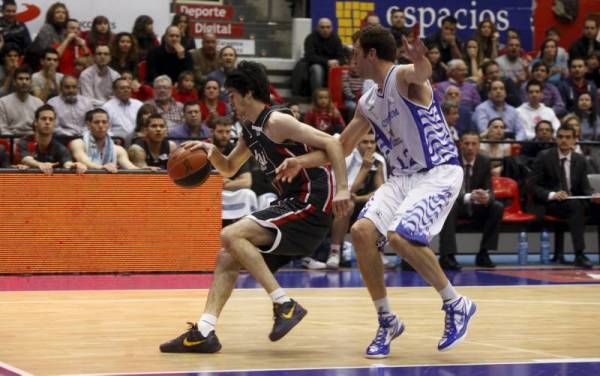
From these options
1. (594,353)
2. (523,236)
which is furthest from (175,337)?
(523,236)

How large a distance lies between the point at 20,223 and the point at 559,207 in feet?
19.1

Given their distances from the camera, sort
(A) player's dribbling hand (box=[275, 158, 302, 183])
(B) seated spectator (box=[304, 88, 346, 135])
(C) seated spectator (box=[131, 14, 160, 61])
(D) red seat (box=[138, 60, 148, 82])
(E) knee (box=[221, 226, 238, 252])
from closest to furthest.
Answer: (A) player's dribbling hand (box=[275, 158, 302, 183]) → (E) knee (box=[221, 226, 238, 252]) → (B) seated spectator (box=[304, 88, 346, 135]) → (D) red seat (box=[138, 60, 148, 82]) → (C) seated spectator (box=[131, 14, 160, 61])

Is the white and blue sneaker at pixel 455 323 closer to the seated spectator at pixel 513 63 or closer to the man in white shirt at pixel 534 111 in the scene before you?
the man in white shirt at pixel 534 111

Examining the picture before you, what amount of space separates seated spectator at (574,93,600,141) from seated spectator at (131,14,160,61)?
18.1ft

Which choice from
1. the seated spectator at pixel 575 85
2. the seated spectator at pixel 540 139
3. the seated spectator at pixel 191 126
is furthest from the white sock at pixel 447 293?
the seated spectator at pixel 575 85

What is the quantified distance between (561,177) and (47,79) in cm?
592

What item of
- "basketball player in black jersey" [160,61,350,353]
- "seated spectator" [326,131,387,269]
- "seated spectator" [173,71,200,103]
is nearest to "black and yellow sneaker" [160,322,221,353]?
"basketball player in black jersey" [160,61,350,353]

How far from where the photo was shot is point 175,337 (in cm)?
713

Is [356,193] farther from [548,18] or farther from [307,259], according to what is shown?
[548,18]

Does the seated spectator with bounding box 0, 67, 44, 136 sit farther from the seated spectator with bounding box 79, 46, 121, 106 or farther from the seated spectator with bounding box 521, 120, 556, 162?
the seated spectator with bounding box 521, 120, 556, 162

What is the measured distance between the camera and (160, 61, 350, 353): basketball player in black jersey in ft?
21.3

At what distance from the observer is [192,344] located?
255 inches

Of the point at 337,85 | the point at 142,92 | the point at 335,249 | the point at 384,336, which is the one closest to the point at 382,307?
the point at 384,336

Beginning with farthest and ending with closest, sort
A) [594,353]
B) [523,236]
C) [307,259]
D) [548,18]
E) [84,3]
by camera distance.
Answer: [548,18] → [84,3] → [523,236] → [307,259] → [594,353]
